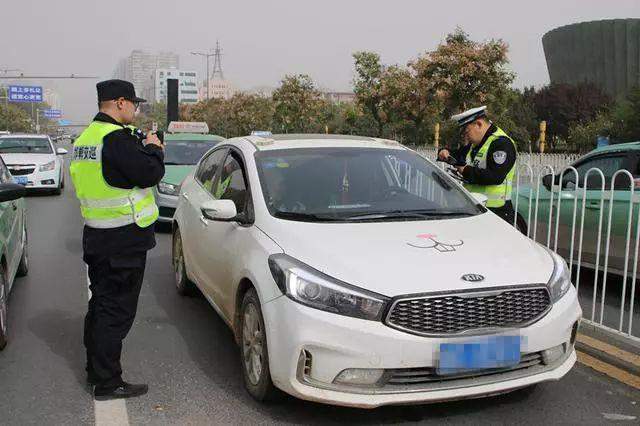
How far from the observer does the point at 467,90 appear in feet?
80.4

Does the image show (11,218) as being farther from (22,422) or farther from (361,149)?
(361,149)

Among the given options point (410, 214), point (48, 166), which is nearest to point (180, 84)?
point (48, 166)

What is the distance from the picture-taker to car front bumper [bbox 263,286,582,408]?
3045 mm

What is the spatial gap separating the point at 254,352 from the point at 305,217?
0.85 metres

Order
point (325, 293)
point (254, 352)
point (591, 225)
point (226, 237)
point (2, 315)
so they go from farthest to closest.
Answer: point (591, 225)
point (2, 315)
point (226, 237)
point (254, 352)
point (325, 293)

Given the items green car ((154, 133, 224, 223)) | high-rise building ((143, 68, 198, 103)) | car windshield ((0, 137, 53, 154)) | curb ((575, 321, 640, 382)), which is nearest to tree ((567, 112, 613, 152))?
green car ((154, 133, 224, 223))

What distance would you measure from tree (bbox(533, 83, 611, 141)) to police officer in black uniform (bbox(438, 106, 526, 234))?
34.2m

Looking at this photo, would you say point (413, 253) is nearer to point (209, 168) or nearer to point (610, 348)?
point (610, 348)

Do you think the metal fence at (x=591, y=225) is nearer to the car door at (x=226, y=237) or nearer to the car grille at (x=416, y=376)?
the car grille at (x=416, y=376)

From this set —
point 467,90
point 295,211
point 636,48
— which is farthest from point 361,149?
point 636,48

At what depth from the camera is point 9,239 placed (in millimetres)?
5266

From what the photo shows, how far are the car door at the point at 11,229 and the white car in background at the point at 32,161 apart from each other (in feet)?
27.5

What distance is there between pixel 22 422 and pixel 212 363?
1.22 metres

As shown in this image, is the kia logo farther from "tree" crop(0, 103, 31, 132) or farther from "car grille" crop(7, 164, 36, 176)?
"tree" crop(0, 103, 31, 132)
